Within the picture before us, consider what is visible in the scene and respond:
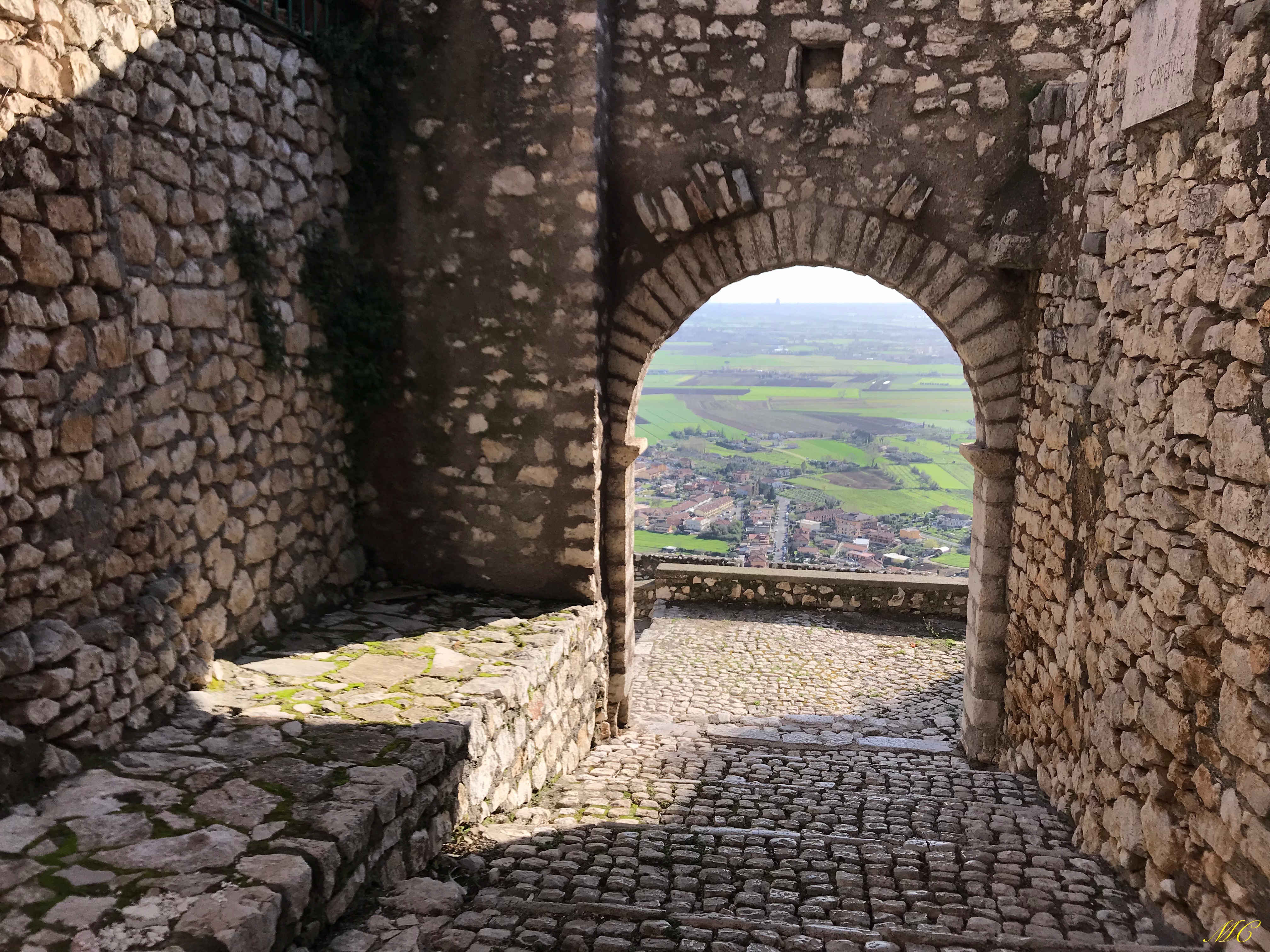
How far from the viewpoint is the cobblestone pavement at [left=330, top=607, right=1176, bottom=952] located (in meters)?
3.16

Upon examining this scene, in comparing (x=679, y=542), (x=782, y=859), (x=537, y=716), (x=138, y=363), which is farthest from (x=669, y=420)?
(x=138, y=363)

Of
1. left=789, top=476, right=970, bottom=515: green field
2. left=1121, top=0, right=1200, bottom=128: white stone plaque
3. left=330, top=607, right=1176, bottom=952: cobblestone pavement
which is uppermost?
left=1121, top=0, right=1200, bottom=128: white stone plaque

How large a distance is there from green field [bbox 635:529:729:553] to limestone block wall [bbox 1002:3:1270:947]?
10.3m

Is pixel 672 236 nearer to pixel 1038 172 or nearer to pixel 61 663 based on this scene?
pixel 1038 172

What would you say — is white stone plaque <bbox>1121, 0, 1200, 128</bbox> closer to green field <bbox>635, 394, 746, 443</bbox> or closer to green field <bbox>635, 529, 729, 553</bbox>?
green field <bbox>635, 529, 729, 553</bbox>

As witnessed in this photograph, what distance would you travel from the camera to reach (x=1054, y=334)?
5.05 m

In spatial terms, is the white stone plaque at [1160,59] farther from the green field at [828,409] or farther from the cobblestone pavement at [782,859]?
the cobblestone pavement at [782,859]

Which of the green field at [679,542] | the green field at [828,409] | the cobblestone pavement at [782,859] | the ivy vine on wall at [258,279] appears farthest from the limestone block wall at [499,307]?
the green field at [679,542]

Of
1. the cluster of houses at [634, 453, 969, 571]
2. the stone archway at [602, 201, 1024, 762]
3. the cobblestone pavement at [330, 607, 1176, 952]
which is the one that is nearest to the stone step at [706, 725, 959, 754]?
the cobblestone pavement at [330, 607, 1176, 952]

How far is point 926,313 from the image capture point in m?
5.98

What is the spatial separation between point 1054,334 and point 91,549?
4.64 meters

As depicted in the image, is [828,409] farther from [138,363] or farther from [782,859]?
[138,363]

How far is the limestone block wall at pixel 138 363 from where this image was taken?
3.22 m

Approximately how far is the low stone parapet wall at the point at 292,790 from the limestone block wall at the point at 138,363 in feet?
0.78
